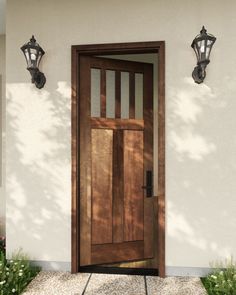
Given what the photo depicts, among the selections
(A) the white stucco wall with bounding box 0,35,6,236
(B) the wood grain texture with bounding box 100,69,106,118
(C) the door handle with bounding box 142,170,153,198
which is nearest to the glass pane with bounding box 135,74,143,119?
(B) the wood grain texture with bounding box 100,69,106,118

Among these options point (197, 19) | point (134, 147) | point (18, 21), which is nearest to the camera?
point (197, 19)

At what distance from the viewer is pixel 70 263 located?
2.80 m

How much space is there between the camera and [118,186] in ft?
10.0

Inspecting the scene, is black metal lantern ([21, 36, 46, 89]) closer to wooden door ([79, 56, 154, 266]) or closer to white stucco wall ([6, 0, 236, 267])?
white stucco wall ([6, 0, 236, 267])

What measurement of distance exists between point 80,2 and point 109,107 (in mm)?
1077

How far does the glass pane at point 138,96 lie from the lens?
3090mm

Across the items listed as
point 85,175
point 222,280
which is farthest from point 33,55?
point 222,280

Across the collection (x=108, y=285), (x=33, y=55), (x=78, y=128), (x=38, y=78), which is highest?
(x=33, y=55)

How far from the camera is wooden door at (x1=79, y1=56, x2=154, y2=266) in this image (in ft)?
9.54

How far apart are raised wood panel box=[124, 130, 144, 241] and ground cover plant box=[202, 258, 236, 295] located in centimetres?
84

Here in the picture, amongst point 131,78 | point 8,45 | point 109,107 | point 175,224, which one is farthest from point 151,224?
point 8,45

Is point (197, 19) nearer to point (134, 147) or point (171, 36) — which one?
point (171, 36)

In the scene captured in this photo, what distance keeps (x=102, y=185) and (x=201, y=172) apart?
3.38 ft

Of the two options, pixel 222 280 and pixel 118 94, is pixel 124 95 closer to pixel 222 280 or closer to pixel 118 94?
pixel 118 94
